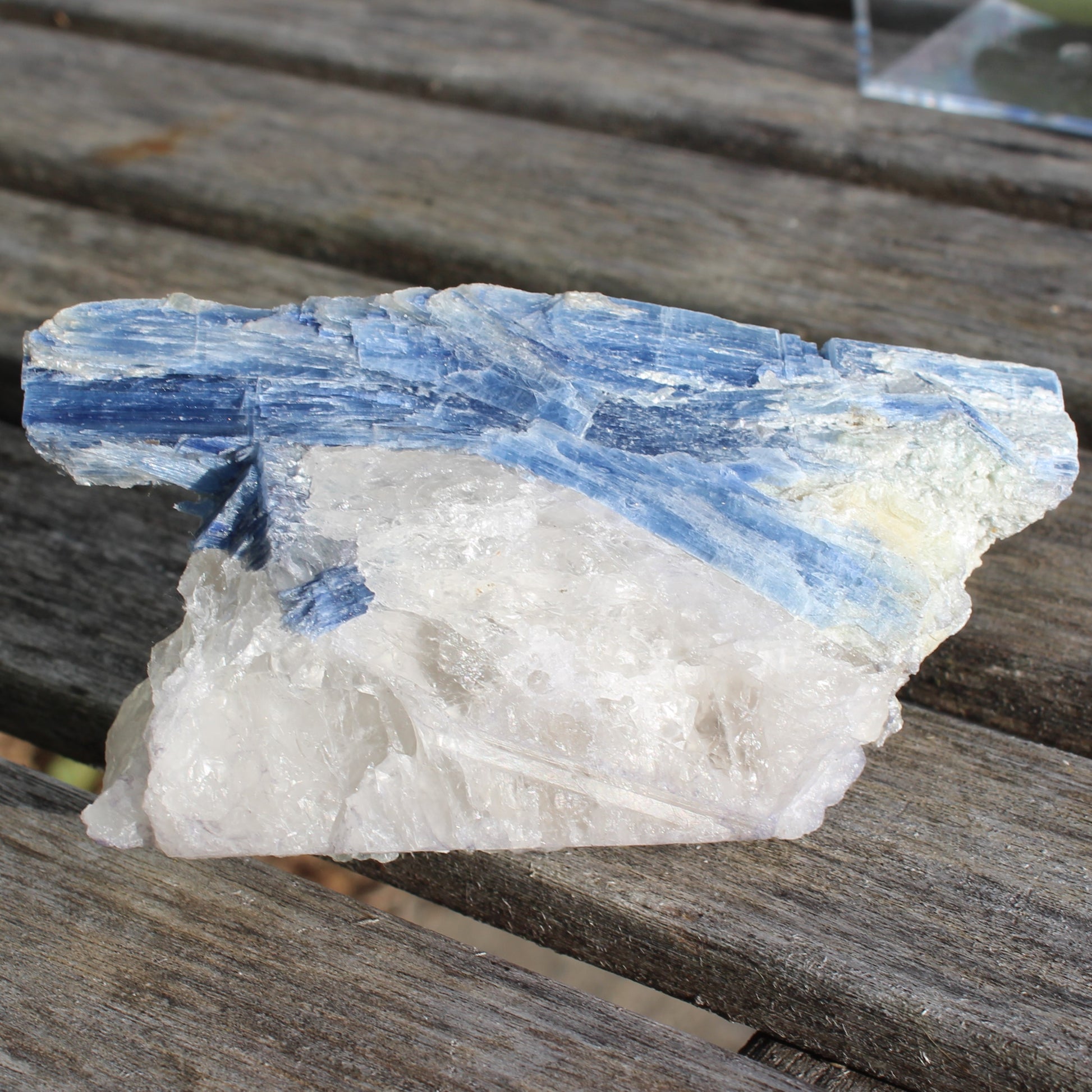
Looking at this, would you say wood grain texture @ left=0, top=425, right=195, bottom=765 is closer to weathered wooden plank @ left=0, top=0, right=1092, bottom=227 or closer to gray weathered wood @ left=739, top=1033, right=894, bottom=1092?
gray weathered wood @ left=739, top=1033, right=894, bottom=1092

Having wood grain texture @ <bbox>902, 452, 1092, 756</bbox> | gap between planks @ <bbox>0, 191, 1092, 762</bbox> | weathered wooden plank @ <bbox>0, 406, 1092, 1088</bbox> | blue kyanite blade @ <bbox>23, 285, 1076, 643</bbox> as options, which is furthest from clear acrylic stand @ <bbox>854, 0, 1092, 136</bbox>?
weathered wooden plank @ <bbox>0, 406, 1092, 1088</bbox>

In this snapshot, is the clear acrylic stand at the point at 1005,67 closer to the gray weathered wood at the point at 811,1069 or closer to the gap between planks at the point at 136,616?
the gap between planks at the point at 136,616

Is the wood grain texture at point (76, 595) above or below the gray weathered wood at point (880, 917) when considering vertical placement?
above

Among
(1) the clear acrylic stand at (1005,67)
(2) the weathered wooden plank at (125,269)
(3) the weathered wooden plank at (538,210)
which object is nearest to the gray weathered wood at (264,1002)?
(2) the weathered wooden plank at (125,269)

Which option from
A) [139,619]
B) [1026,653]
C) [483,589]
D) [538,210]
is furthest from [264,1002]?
[538,210]

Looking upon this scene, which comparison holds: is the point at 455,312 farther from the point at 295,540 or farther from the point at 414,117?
the point at 414,117

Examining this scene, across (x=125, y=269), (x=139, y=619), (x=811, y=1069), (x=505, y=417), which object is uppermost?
(x=505, y=417)

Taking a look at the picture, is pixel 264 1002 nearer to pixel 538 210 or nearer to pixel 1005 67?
pixel 538 210
